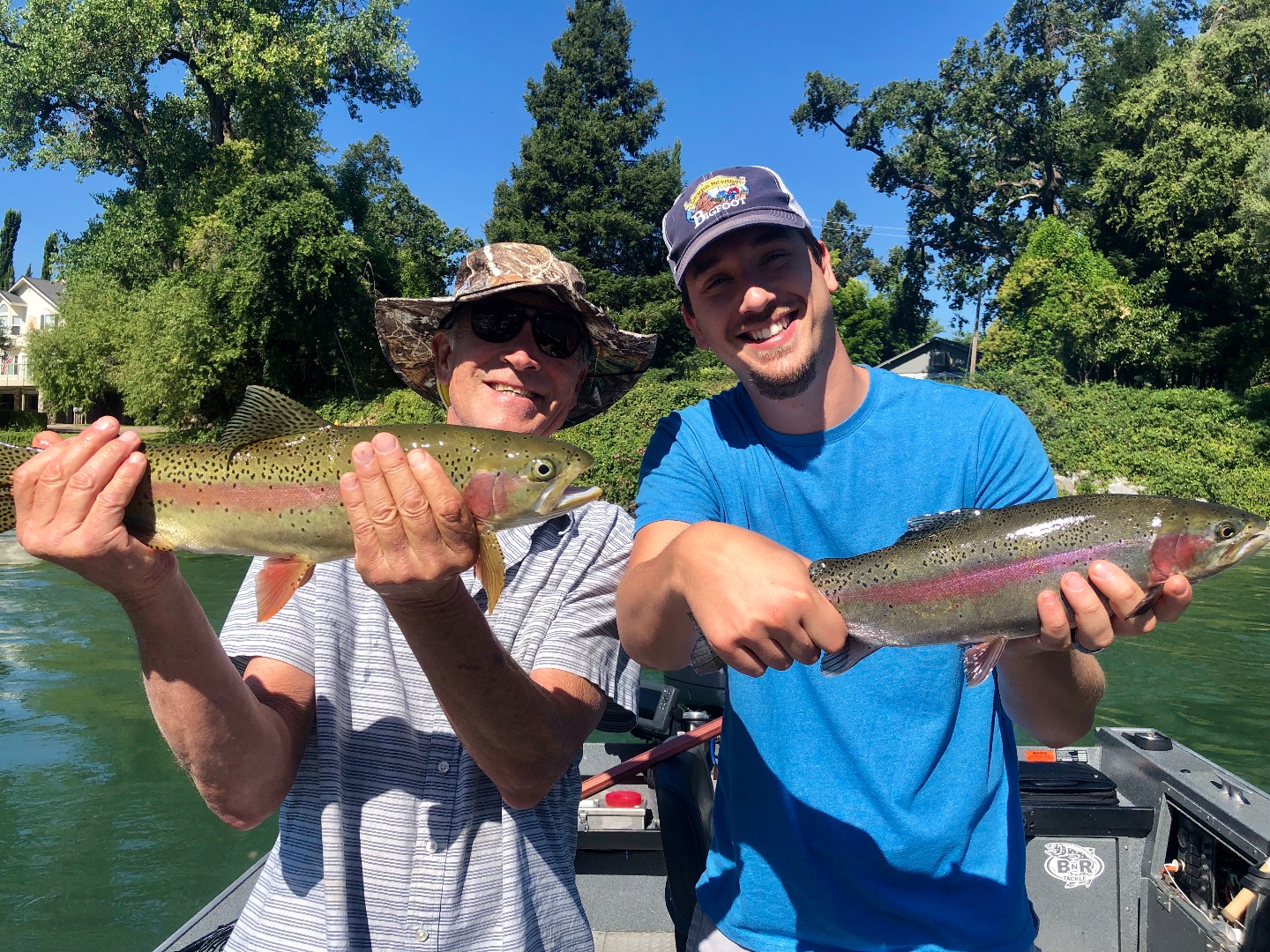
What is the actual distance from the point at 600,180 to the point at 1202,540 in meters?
50.6

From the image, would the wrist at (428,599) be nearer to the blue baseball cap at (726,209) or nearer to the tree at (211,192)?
the blue baseball cap at (726,209)

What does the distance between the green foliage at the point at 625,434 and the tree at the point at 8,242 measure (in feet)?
377

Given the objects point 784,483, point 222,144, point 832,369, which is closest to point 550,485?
point 784,483

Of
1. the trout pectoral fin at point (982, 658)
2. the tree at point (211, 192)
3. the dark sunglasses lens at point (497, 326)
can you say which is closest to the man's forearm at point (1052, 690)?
the trout pectoral fin at point (982, 658)

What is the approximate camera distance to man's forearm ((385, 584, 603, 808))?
223 cm

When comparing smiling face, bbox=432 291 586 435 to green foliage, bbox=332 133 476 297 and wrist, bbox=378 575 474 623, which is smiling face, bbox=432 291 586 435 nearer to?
wrist, bbox=378 575 474 623

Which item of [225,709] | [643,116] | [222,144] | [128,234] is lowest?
[225,709]

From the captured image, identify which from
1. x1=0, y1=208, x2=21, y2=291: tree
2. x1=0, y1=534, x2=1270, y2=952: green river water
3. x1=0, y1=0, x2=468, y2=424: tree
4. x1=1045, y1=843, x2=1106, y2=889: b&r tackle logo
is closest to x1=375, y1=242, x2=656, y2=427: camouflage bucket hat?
x1=1045, y1=843, x2=1106, y2=889: b&r tackle logo

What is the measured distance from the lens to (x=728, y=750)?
110 inches

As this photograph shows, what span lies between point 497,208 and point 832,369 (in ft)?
169

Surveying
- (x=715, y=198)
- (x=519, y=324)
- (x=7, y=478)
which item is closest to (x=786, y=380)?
(x=715, y=198)

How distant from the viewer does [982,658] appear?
238 cm

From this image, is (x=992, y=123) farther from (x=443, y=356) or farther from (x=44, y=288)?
(x=44, y=288)

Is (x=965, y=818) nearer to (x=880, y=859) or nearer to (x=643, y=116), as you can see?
(x=880, y=859)
